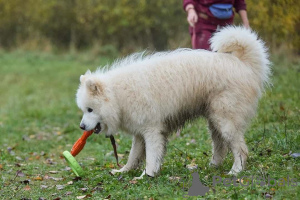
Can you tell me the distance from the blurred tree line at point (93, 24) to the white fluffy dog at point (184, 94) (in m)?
11.3

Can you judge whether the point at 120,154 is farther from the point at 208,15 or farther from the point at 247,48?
the point at 247,48

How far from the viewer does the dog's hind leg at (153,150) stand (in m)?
5.56

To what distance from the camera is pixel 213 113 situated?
218 inches

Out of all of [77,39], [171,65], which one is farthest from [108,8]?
[171,65]

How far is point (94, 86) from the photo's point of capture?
18.3 ft

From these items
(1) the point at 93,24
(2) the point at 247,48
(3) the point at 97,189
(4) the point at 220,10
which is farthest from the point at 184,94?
(1) the point at 93,24

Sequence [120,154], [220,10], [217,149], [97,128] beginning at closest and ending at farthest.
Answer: [97,128]
[217,149]
[220,10]
[120,154]

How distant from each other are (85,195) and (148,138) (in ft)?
3.12

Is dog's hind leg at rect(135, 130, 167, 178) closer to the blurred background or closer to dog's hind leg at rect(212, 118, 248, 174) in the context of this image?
the blurred background

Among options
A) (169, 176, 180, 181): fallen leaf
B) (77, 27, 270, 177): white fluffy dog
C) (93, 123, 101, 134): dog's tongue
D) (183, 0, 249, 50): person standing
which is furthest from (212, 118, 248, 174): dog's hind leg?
(183, 0, 249, 50): person standing

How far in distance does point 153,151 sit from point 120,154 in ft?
6.68

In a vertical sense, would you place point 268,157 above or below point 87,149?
above

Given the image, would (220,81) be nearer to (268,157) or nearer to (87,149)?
(268,157)

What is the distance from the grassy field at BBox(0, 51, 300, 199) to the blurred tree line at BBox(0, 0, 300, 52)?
23.3 feet
